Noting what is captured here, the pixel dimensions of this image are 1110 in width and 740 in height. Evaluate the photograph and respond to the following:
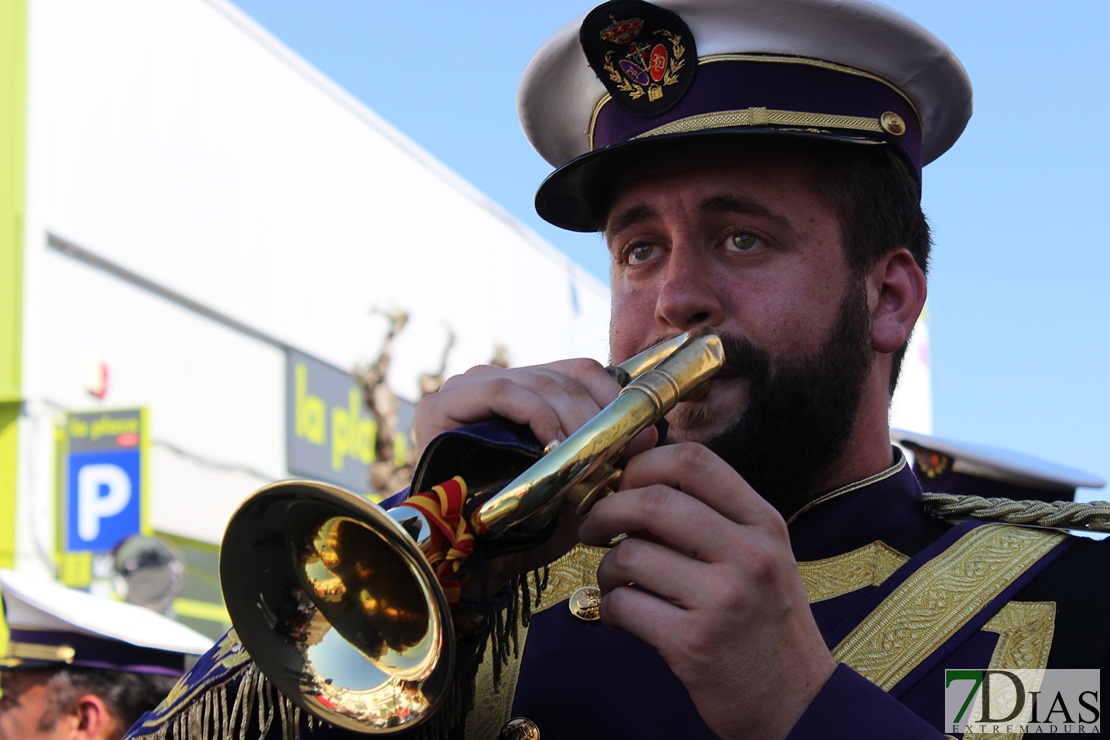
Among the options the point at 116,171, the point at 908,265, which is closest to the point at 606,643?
the point at 908,265

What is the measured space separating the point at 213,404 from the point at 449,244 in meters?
6.25

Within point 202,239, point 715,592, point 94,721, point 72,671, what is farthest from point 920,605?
point 202,239

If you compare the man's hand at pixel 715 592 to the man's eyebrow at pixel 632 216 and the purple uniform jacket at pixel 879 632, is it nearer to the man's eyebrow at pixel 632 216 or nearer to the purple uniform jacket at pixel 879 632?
the purple uniform jacket at pixel 879 632

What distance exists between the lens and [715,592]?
1812 millimetres

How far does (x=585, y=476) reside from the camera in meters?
1.91

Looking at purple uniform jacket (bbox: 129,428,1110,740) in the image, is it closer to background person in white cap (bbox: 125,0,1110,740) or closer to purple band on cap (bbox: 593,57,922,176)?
background person in white cap (bbox: 125,0,1110,740)

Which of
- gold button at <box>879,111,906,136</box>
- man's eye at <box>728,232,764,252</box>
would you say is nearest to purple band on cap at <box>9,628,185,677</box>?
man's eye at <box>728,232,764,252</box>

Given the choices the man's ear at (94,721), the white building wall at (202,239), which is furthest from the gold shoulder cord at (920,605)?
the white building wall at (202,239)

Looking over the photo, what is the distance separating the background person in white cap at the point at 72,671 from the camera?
4.85m

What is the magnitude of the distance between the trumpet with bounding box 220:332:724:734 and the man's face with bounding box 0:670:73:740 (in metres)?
3.22

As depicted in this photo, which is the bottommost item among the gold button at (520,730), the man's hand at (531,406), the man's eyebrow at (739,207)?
the gold button at (520,730)

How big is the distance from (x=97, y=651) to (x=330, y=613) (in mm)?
3351

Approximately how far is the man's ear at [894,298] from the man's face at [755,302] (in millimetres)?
77

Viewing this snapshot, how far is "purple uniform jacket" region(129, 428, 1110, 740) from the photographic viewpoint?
2238 millimetres
